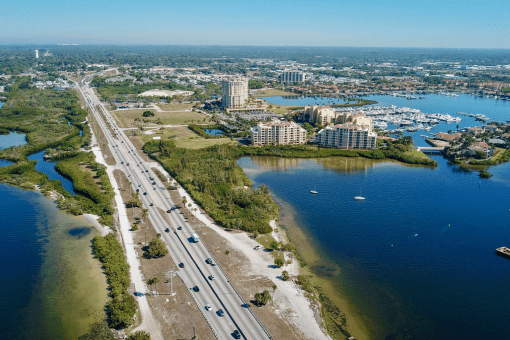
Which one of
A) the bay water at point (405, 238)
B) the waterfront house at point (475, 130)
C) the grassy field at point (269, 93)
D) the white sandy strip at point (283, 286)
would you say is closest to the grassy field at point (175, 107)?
the grassy field at point (269, 93)

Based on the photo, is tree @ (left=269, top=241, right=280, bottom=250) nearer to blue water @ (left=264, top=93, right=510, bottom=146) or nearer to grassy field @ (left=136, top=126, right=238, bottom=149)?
grassy field @ (left=136, top=126, right=238, bottom=149)

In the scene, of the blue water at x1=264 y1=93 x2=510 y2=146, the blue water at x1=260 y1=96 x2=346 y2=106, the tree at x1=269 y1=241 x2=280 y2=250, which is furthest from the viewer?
the blue water at x1=260 y1=96 x2=346 y2=106

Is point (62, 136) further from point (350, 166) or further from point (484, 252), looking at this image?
point (484, 252)

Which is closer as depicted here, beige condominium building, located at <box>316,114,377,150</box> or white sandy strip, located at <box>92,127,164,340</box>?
white sandy strip, located at <box>92,127,164,340</box>

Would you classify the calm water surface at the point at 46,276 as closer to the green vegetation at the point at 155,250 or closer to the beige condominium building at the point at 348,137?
the green vegetation at the point at 155,250

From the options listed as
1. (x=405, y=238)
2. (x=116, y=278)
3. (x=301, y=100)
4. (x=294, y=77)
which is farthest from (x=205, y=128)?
(x=294, y=77)

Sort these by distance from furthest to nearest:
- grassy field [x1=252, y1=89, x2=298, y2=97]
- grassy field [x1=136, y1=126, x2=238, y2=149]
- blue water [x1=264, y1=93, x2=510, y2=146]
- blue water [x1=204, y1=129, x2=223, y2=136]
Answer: grassy field [x1=252, y1=89, x2=298, y2=97] → blue water [x1=264, y1=93, x2=510, y2=146] → blue water [x1=204, y1=129, x2=223, y2=136] → grassy field [x1=136, y1=126, x2=238, y2=149]

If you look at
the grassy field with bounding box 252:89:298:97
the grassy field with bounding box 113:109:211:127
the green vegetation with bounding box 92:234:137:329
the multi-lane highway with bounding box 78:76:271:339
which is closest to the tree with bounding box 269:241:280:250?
the multi-lane highway with bounding box 78:76:271:339
